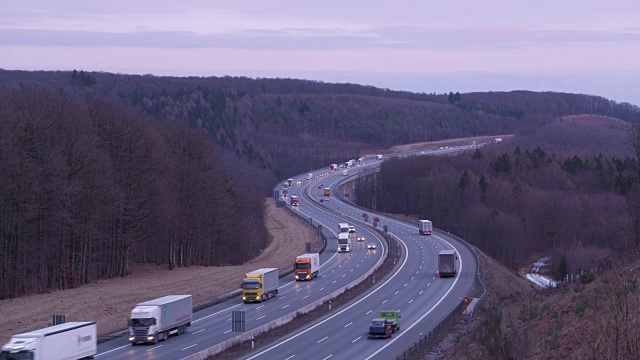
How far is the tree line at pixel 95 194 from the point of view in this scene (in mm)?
49469

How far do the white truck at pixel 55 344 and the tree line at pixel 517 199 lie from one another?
58.4 meters

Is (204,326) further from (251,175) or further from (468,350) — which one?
(251,175)

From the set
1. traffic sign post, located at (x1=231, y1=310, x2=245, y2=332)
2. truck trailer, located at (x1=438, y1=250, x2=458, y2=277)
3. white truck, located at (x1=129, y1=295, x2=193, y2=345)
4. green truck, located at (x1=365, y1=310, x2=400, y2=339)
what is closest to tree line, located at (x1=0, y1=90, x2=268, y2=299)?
white truck, located at (x1=129, y1=295, x2=193, y2=345)

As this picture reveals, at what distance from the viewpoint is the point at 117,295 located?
50.2m

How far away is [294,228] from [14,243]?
2246 inches

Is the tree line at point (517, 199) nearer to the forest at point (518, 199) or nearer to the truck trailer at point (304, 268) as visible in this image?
the forest at point (518, 199)

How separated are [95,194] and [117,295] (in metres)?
8.00

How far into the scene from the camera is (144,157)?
209 ft

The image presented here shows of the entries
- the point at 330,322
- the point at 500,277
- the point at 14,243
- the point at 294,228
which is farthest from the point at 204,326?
the point at 294,228

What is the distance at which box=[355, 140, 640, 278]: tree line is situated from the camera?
10469cm

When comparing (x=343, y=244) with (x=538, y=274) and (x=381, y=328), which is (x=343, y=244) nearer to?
(x=538, y=274)

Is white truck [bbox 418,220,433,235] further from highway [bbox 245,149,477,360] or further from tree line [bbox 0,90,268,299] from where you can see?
tree line [bbox 0,90,268,299]

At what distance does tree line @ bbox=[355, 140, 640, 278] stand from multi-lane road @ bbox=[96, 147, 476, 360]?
47.3 ft

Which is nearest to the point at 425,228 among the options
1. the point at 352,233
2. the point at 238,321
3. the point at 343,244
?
the point at 352,233
